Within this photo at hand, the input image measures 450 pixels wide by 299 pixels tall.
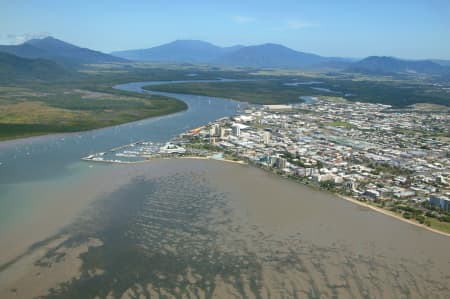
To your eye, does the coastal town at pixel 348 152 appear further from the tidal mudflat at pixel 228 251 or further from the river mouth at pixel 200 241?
the tidal mudflat at pixel 228 251

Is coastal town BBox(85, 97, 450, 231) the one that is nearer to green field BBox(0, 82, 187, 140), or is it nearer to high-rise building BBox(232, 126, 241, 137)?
high-rise building BBox(232, 126, 241, 137)

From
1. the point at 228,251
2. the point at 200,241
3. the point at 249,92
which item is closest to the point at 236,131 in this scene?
the point at 200,241

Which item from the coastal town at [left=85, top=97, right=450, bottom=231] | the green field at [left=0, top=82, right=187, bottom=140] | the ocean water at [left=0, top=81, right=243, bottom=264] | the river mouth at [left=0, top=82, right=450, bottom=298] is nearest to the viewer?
the river mouth at [left=0, top=82, right=450, bottom=298]

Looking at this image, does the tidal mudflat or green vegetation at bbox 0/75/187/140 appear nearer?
the tidal mudflat

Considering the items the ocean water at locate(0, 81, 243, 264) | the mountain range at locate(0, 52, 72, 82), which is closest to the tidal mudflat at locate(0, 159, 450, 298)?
the ocean water at locate(0, 81, 243, 264)

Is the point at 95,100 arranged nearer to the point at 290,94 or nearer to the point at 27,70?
the point at 290,94

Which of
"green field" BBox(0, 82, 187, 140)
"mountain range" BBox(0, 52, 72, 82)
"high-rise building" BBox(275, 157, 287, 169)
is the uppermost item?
"mountain range" BBox(0, 52, 72, 82)

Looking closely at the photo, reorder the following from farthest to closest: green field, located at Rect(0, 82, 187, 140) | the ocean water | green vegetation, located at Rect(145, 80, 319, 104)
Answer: green vegetation, located at Rect(145, 80, 319, 104)
green field, located at Rect(0, 82, 187, 140)
the ocean water
